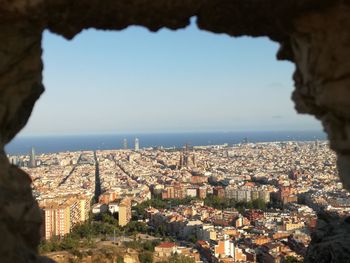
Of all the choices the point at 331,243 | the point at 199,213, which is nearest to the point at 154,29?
the point at 331,243

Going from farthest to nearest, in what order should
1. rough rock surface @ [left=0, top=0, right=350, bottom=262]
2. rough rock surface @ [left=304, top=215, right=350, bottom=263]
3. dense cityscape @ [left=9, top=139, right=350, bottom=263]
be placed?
dense cityscape @ [left=9, top=139, right=350, bottom=263]
rough rock surface @ [left=304, top=215, right=350, bottom=263]
rough rock surface @ [left=0, top=0, right=350, bottom=262]

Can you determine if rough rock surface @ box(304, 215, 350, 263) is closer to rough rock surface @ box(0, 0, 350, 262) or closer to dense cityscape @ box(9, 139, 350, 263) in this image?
rough rock surface @ box(0, 0, 350, 262)

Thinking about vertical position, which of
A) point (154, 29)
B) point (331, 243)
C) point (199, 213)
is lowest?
point (199, 213)

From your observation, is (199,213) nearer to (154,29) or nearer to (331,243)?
(331,243)

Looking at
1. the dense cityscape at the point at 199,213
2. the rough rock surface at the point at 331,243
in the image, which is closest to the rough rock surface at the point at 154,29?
the rough rock surface at the point at 331,243

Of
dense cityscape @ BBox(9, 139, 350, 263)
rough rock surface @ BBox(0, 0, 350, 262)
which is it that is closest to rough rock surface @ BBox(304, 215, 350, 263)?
rough rock surface @ BBox(0, 0, 350, 262)

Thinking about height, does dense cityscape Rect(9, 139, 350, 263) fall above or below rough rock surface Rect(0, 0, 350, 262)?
below

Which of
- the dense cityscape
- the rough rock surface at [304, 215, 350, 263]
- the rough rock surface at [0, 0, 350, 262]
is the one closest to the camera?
the rough rock surface at [0, 0, 350, 262]

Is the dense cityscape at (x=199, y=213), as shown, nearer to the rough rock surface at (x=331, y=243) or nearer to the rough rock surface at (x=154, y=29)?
the rough rock surface at (x=331, y=243)

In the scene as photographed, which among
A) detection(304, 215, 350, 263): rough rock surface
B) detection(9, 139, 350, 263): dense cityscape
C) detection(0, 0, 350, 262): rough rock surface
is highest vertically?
detection(0, 0, 350, 262): rough rock surface

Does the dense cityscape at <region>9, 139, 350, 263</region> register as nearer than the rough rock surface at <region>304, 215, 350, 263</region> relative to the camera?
No
